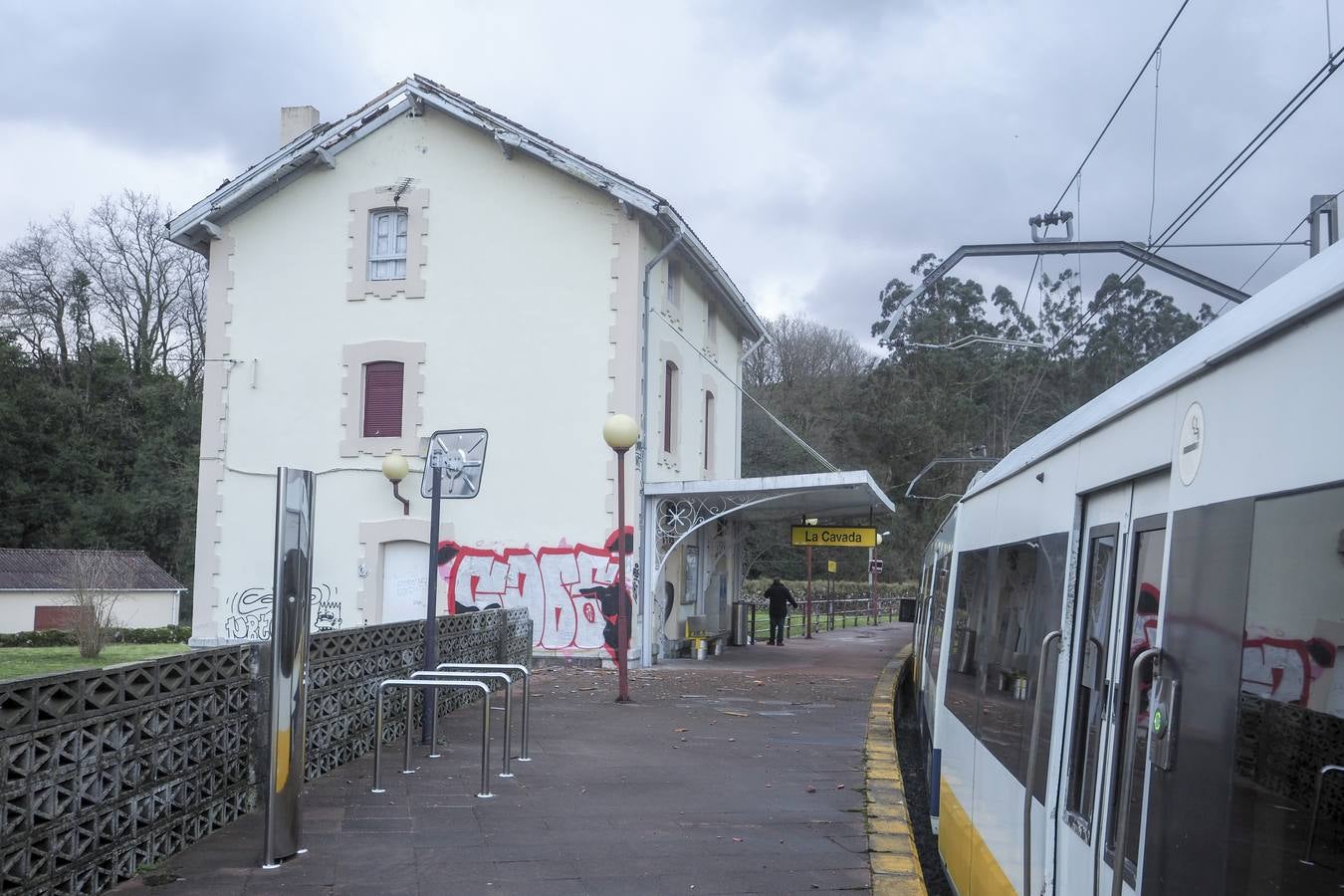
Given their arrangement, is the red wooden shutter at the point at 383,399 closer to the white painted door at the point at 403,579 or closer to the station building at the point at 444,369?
the station building at the point at 444,369

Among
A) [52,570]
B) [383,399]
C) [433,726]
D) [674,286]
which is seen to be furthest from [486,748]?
[52,570]

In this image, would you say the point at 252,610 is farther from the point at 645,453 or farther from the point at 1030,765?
the point at 1030,765

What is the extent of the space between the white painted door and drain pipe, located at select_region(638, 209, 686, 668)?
3.52m

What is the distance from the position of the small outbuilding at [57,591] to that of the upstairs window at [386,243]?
2822 centimetres

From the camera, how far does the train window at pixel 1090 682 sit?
396cm

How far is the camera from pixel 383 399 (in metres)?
21.4

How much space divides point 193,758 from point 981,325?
1940 inches

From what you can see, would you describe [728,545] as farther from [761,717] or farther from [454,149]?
[761,717]

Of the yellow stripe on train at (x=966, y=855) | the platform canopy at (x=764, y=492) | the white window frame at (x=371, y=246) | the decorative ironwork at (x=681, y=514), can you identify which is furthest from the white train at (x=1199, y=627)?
the white window frame at (x=371, y=246)

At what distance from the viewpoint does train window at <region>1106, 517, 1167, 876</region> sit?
3.34m

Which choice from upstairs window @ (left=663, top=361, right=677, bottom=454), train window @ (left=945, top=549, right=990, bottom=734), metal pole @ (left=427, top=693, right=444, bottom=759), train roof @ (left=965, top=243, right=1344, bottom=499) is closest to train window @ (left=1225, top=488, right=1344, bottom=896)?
train roof @ (left=965, top=243, right=1344, bottom=499)

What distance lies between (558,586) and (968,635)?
43.3 feet

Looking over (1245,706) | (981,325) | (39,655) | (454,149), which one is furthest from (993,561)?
(981,325)

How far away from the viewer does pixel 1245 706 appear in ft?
8.96
